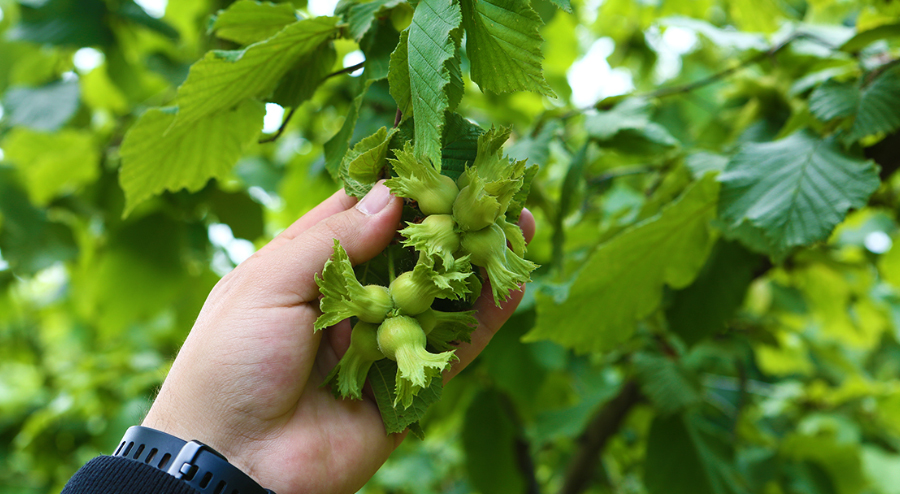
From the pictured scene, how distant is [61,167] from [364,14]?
1.55 metres

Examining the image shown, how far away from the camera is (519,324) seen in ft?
4.96

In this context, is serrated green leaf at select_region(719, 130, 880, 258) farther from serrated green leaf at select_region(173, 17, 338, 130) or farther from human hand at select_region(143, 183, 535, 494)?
serrated green leaf at select_region(173, 17, 338, 130)

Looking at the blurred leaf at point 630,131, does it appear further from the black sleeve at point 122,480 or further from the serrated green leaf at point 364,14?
the black sleeve at point 122,480

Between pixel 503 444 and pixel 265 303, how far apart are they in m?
1.36

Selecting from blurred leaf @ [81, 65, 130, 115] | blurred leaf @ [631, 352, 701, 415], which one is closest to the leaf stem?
blurred leaf @ [631, 352, 701, 415]

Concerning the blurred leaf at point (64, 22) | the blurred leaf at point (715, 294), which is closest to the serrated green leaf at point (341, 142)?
the blurred leaf at point (715, 294)

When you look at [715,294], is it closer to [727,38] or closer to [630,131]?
[630,131]

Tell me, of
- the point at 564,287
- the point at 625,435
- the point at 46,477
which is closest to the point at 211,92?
the point at 564,287

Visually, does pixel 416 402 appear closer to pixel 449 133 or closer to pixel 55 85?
pixel 449 133

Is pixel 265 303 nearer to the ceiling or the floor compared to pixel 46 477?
nearer to the ceiling

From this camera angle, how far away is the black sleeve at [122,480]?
2.33ft

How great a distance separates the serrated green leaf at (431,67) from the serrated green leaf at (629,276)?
0.57 metres

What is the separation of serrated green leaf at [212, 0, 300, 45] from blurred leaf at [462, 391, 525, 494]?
1365 mm

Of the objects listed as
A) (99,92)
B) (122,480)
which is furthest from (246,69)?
(99,92)
